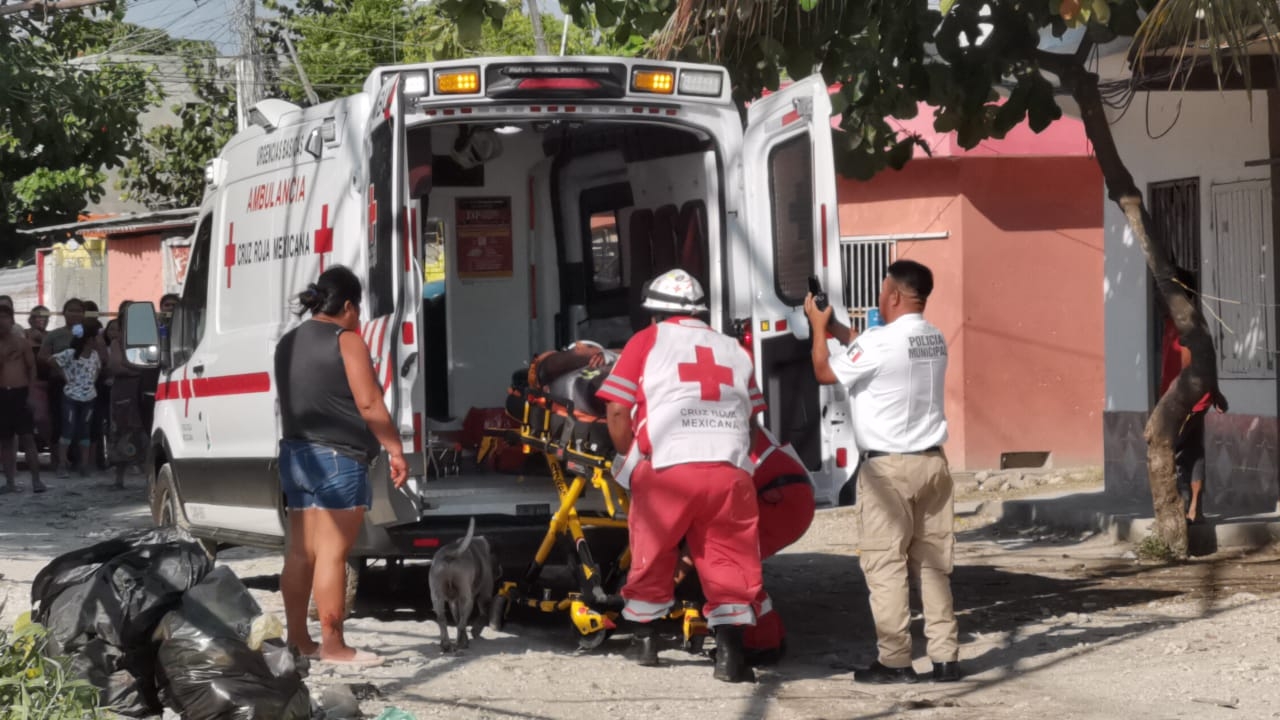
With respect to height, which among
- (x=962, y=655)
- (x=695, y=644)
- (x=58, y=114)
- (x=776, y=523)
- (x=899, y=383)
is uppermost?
(x=58, y=114)

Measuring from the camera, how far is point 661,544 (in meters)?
7.10

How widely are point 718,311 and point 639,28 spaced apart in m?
2.23

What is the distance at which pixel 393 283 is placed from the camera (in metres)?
7.44

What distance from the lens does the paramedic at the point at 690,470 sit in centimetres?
707

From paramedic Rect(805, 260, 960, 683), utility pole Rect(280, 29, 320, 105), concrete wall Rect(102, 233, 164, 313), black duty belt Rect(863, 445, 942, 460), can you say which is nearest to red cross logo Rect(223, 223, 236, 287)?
paramedic Rect(805, 260, 960, 683)

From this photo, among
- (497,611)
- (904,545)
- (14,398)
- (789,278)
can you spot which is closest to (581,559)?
(497,611)

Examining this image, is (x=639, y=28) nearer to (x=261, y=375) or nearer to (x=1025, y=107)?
(x=1025, y=107)

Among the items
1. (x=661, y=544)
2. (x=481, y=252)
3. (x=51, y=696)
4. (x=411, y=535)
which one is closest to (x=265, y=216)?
(x=481, y=252)

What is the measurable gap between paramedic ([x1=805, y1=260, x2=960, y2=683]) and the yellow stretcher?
0.84 meters

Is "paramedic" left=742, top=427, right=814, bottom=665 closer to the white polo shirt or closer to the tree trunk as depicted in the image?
the white polo shirt

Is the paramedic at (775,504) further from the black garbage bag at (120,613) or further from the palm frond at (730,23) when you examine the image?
the black garbage bag at (120,613)

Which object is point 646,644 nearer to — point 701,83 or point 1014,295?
point 701,83

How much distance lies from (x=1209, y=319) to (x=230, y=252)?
24.1ft

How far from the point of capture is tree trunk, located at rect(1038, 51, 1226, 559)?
1042cm
